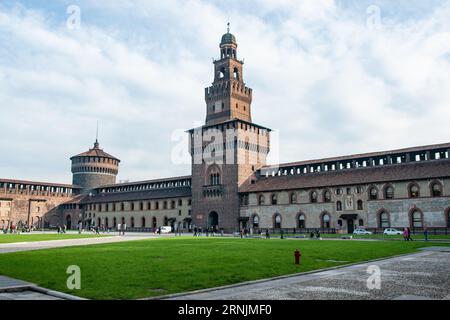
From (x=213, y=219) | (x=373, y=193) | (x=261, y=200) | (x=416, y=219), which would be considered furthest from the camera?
(x=213, y=219)

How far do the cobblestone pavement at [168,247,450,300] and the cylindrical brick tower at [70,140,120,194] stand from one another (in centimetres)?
9610

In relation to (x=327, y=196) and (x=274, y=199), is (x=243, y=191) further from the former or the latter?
(x=327, y=196)

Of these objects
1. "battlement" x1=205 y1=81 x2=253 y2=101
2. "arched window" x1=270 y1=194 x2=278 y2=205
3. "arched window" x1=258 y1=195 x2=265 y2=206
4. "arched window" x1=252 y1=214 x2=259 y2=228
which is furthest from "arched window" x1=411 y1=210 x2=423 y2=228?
"battlement" x1=205 y1=81 x2=253 y2=101

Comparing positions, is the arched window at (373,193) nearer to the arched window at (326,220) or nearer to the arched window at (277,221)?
the arched window at (326,220)

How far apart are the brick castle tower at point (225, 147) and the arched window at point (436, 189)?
94.1 feet

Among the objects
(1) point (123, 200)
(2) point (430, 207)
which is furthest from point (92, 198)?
(2) point (430, 207)

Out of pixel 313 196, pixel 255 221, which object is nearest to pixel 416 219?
pixel 313 196

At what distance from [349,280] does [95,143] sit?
10805 centimetres

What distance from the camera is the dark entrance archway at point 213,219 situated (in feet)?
228

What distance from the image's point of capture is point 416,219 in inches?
1948

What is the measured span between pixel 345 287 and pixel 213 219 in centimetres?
5949

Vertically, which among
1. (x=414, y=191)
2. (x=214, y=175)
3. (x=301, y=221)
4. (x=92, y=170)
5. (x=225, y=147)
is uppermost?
(x=92, y=170)

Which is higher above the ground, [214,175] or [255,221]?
[214,175]
